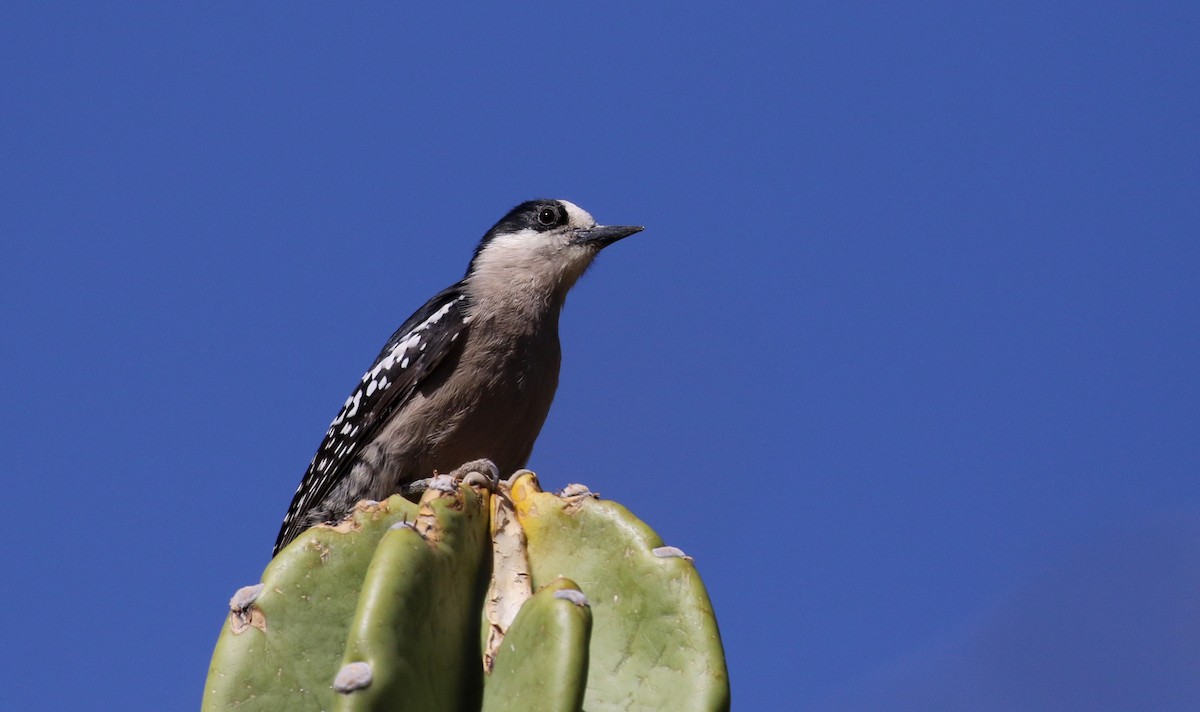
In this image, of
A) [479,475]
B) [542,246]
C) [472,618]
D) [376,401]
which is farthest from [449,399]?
[472,618]

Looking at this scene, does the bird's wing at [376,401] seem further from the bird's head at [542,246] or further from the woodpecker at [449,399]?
the bird's head at [542,246]

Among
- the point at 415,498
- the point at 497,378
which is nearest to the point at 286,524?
the point at 415,498

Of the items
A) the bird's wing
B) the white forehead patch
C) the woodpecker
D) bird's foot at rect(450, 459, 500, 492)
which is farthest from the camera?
the white forehead patch

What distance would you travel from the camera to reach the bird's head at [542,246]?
7.09m

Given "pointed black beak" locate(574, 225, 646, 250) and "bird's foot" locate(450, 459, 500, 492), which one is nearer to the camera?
"bird's foot" locate(450, 459, 500, 492)

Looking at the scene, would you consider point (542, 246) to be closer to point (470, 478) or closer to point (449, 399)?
point (449, 399)

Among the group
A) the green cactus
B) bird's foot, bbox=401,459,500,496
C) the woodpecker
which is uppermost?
the woodpecker

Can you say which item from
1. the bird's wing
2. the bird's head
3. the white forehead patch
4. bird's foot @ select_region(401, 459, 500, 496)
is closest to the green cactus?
bird's foot @ select_region(401, 459, 500, 496)

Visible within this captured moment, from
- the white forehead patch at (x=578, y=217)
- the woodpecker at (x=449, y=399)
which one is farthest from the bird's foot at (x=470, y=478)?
the white forehead patch at (x=578, y=217)

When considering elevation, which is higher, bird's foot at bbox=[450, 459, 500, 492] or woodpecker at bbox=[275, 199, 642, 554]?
woodpecker at bbox=[275, 199, 642, 554]

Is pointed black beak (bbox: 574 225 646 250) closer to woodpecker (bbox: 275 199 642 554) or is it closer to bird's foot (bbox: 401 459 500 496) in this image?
woodpecker (bbox: 275 199 642 554)

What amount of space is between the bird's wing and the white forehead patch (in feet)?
3.29

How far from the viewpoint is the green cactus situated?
9.74 feet

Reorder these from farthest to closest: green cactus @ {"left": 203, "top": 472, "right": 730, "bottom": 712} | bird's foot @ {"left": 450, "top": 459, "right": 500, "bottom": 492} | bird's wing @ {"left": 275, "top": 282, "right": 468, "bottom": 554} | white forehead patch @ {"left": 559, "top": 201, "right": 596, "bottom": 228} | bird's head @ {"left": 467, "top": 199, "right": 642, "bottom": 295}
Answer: white forehead patch @ {"left": 559, "top": 201, "right": 596, "bottom": 228} < bird's head @ {"left": 467, "top": 199, "right": 642, "bottom": 295} < bird's wing @ {"left": 275, "top": 282, "right": 468, "bottom": 554} < bird's foot @ {"left": 450, "top": 459, "right": 500, "bottom": 492} < green cactus @ {"left": 203, "top": 472, "right": 730, "bottom": 712}
